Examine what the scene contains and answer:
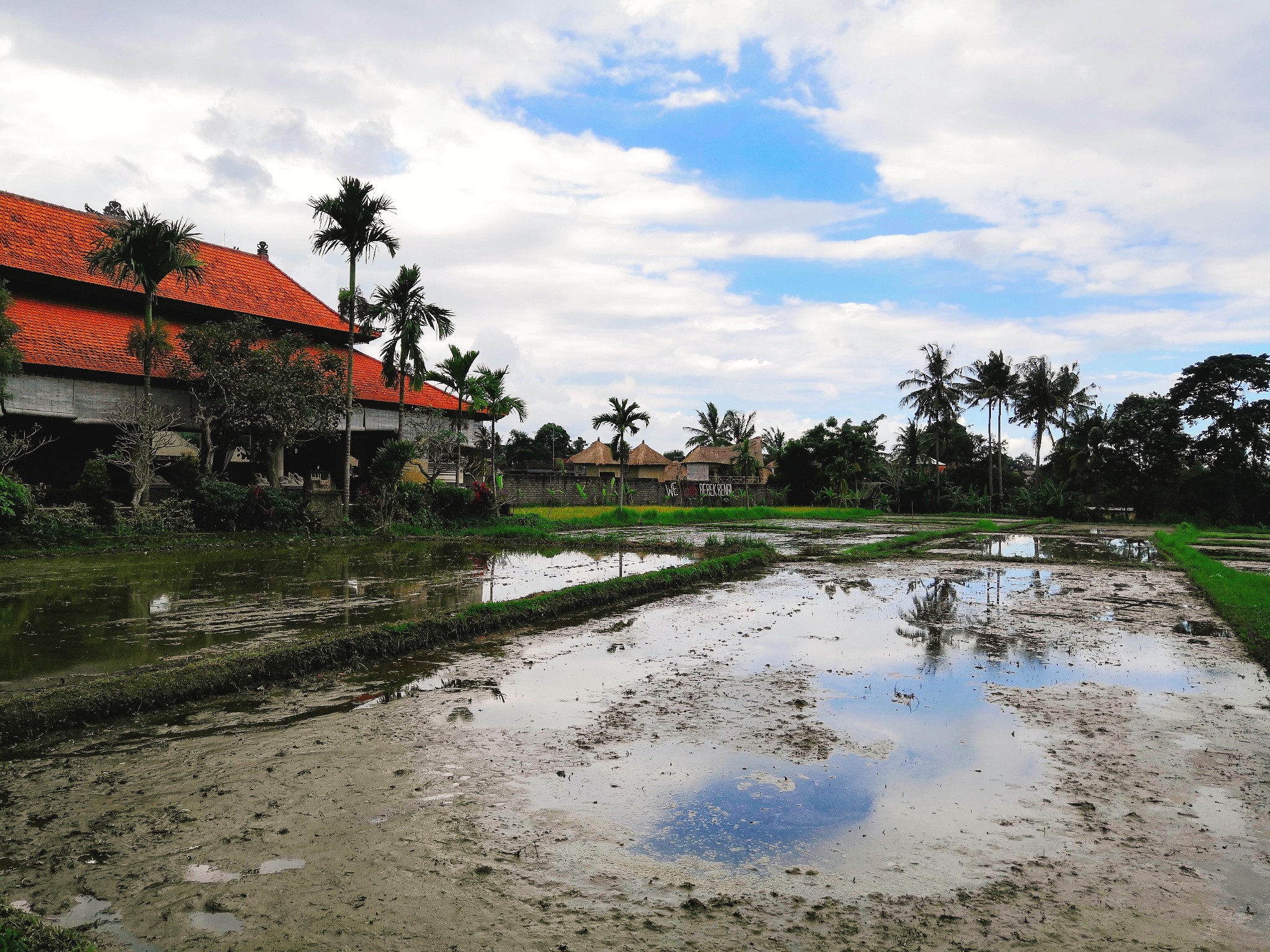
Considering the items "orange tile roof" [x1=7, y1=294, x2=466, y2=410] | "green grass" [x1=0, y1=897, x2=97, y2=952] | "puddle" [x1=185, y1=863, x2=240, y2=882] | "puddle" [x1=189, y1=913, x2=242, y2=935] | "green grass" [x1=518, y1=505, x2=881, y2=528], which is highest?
"orange tile roof" [x1=7, y1=294, x2=466, y2=410]

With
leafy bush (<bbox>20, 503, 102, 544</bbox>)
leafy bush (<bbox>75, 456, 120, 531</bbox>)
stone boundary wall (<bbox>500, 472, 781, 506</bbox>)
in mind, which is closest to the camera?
leafy bush (<bbox>20, 503, 102, 544</bbox>)

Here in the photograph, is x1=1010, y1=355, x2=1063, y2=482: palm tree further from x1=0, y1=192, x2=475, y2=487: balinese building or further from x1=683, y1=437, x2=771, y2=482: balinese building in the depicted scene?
x1=0, y1=192, x2=475, y2=487: balinese building

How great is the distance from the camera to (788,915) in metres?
3.11

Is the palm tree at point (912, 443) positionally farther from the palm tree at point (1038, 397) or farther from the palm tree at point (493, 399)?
the palm tree at point (493, 399)

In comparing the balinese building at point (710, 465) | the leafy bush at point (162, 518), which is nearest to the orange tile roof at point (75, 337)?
the leafy bush at point (162, 518)

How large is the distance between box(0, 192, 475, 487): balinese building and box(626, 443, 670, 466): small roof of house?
36099 mm

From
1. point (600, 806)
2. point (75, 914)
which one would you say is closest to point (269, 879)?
point (75, 914)

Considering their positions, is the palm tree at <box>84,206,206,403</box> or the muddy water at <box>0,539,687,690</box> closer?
the muddy water at <box>0,539,687,690</box>

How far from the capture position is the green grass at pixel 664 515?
93.4 ft

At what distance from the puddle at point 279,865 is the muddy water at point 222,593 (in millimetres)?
3974

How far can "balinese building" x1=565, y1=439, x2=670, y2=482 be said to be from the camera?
59.9 metres

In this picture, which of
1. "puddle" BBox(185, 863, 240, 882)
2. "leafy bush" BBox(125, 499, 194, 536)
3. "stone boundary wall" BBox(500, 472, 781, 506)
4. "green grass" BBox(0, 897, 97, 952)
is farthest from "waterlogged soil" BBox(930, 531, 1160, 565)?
"green grass" BBox(0, 897, 97, 952)

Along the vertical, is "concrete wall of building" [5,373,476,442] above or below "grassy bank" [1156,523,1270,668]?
above

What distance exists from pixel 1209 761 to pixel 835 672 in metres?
2.95
